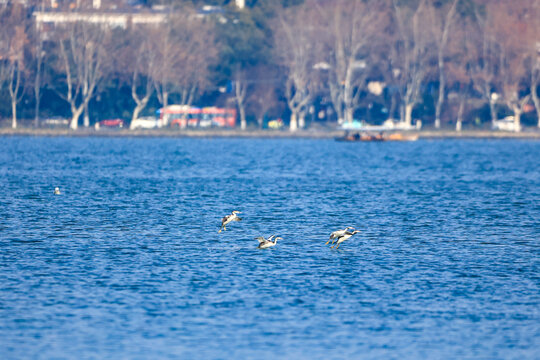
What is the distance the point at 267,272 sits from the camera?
85.9 feet

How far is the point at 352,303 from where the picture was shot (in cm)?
2248

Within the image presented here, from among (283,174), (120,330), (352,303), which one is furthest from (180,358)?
(283,174)

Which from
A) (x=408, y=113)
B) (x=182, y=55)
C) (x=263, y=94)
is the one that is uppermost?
(x=182, y=55)

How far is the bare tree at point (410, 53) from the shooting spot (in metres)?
116

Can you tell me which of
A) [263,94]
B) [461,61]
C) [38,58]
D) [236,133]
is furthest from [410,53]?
[38,58]

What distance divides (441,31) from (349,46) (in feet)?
37.7

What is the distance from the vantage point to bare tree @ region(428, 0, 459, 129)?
116 meters

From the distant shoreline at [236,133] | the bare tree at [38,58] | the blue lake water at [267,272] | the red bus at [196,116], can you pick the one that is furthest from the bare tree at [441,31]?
the blue lake water at [267,272]

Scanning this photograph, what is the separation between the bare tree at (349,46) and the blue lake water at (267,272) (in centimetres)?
5896

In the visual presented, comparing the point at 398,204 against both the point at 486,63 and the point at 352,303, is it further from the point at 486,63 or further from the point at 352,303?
the point at 486,63

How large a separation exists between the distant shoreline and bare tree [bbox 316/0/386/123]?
647cm

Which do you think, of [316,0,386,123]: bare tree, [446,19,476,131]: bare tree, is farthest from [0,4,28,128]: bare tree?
[446,19,476,131]: bare tree

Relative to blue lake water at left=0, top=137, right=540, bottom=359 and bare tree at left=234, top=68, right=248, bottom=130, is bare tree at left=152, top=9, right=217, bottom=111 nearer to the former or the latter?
bare tree at left=234, top=68, right=248, bottom=130

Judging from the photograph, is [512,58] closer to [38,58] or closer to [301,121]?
[301,121]
